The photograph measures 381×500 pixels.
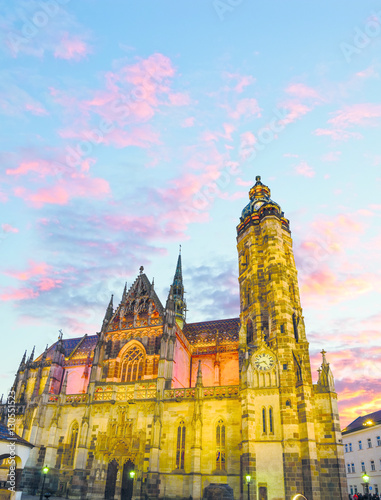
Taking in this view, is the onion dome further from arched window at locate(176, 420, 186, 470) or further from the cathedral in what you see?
arched window at locate(176, 420, 186, 470)

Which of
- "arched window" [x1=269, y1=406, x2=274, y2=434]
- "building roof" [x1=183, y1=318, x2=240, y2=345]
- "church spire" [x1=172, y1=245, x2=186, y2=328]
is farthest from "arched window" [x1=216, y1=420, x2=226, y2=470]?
"church spire" [x1=172, y1=245, x2=186, y2=328]

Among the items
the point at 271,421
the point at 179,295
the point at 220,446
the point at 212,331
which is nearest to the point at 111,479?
the point at 220,446

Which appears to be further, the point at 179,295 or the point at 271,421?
the point at 179,295

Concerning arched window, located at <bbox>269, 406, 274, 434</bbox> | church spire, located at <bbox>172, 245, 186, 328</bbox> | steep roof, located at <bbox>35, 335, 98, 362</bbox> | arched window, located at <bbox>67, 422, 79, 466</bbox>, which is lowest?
arched window, located at <bbox>67, 422, 79, 466</bbox>

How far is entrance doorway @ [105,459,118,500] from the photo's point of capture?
30.9 meters

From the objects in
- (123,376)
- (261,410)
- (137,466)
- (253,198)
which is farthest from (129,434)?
(253,198)

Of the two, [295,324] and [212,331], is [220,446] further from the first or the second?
[212,331]

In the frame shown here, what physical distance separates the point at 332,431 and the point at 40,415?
1035 inches

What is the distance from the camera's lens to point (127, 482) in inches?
1216

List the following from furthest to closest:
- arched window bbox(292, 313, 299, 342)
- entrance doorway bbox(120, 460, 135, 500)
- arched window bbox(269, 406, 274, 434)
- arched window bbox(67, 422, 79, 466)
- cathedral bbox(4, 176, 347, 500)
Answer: arched window bbox(67, 422, 79, 466), arched window bbox(292, 313, 299, 342), entrance doorway bbox(120, 460, 135, 500), arched window bbox(269, 406, 274, 434), cathedral bbox(4, 176, 347, 500)

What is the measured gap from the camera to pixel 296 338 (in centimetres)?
3216

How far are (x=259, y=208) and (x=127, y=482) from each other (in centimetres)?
2934

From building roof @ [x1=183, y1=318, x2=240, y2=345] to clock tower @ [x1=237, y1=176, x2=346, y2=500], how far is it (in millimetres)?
8159

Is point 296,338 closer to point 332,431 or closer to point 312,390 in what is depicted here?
point 312,390
